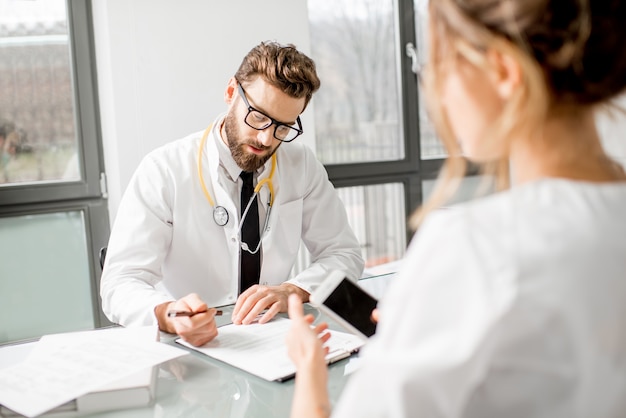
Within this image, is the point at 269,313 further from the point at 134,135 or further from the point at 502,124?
the point at 134,135

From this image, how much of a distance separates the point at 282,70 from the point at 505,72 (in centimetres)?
131

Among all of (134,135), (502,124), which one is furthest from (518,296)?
(134,135)

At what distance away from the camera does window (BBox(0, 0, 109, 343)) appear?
8.86 ft

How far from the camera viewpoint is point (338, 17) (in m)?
3.40

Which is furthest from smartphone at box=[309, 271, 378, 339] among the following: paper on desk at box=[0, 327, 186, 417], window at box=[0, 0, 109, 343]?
window at box=[0, 0, 109, 343]

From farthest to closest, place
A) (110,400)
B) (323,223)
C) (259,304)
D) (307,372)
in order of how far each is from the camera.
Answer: (323,223) → (259,304) → (110,400) → (307,372)

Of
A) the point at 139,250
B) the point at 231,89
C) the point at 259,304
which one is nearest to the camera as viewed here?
the point at 259,304

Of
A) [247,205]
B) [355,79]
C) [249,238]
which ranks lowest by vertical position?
[249,238]

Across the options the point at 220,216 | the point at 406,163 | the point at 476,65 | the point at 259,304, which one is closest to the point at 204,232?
the point at 220,216

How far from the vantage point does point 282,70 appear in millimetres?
1864

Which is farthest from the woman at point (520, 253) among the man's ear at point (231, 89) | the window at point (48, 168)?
the window at point (48, 168)

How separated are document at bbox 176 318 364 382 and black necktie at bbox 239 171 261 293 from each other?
485 millimetres

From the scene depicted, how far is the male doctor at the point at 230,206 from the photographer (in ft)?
6.00

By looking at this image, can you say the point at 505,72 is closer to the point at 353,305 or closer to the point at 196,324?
the point at 353,305
